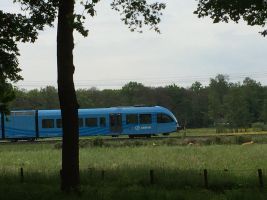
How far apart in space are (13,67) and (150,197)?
400 inches

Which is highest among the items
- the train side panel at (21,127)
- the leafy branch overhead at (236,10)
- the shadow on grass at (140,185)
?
the leafy branch overhead at (236,10)

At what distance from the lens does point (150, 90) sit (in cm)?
13138

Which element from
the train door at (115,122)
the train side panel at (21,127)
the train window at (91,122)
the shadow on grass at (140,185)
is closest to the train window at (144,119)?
the train door at (115,122)

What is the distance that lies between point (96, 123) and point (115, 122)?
1858 millimetres

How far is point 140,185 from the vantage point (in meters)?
16.5

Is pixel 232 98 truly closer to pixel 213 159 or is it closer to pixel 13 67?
pixel 213 159

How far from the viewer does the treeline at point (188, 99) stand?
104 meters

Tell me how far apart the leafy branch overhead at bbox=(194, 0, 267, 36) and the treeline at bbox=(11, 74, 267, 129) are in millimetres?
78703

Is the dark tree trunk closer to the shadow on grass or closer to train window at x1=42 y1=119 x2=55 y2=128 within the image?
the shadow on grass

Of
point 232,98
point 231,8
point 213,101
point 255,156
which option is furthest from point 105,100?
point 231,8

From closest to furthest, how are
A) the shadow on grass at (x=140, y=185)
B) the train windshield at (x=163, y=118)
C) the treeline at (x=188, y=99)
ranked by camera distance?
the shadow on grass at (x=140, y=185) → the train windshield at (x=163, y=118) → the treeline at (x=188, y=99)

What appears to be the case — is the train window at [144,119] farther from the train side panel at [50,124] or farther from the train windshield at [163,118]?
the train side panel at [50,124]

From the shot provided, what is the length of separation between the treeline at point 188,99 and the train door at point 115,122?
47099 millimetres

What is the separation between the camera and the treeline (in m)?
104
